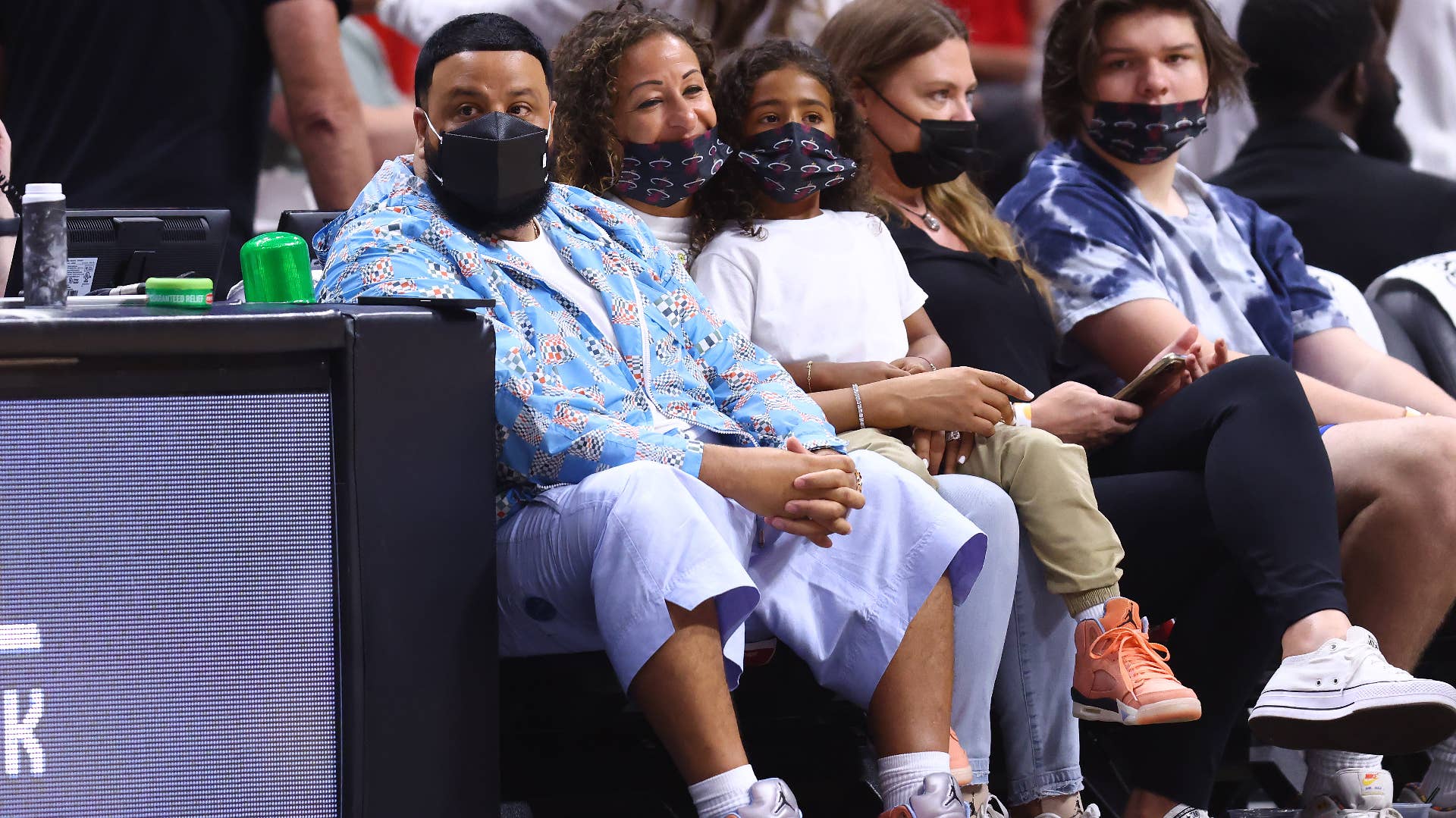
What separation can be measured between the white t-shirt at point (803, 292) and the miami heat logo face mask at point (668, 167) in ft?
0.34

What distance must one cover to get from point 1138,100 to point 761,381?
114 centimetres

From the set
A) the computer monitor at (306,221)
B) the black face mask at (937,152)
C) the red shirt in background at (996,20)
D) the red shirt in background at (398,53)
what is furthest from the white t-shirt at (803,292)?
the red shirt in background at (996,20)

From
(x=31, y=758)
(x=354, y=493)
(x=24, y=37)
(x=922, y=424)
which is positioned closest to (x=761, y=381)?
(x=922, y=424)

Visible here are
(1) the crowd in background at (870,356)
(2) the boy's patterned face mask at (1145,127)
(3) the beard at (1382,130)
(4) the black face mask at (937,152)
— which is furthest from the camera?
(3) the beard at (1382,130)

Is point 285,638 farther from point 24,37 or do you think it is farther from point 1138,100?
point 1138,100

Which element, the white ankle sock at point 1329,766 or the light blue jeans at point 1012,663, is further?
the white ankle sock at point 1329,766

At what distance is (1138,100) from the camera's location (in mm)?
2918

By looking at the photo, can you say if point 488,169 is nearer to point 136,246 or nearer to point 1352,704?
point 136,246

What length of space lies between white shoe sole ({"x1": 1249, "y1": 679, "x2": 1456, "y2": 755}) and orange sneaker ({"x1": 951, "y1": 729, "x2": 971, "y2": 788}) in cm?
41

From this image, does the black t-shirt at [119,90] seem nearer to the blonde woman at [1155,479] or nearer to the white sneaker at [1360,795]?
the blonde woman at [1155,479]

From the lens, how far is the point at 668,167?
2430mm

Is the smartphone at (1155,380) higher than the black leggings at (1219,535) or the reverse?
higher

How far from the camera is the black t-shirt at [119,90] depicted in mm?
2812

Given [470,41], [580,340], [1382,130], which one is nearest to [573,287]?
[580,340]
